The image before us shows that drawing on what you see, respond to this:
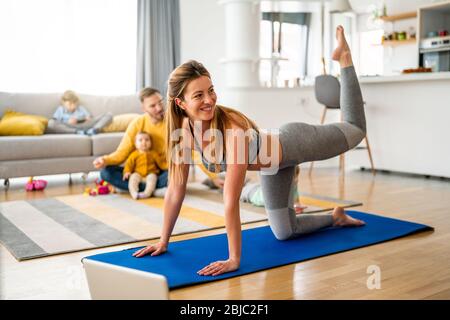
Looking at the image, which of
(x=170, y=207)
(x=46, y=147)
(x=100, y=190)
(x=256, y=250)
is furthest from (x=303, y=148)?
(x=46, y=147)

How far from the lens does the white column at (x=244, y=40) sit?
5262 millimetres

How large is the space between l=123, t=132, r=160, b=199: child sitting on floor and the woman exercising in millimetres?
1489

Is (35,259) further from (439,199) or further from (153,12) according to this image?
(153,12)

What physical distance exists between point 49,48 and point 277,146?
401 cm

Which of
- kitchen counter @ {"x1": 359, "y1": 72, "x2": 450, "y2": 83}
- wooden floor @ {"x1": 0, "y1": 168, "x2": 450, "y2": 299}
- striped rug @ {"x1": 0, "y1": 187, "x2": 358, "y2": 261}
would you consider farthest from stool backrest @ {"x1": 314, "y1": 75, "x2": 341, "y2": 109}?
wooden floor @ {"x1": 0, "y1": 168, "x2": 450, "y2": 299}

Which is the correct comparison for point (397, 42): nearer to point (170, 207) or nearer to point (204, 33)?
point (204, 33)

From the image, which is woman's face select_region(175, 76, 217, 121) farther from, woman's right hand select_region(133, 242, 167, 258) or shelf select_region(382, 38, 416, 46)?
shelf select_region(382, 38, 416, 46)

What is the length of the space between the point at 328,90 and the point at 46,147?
2.43m

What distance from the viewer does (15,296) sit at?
67.9 inches

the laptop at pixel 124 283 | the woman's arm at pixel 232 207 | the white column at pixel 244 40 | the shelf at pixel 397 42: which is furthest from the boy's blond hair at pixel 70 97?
the shelf at pixel 397 42

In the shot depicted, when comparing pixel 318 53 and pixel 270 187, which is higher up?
pixel 318 53

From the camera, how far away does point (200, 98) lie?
193cm
